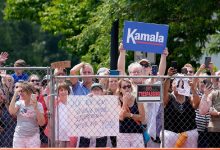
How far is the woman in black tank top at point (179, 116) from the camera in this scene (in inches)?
550

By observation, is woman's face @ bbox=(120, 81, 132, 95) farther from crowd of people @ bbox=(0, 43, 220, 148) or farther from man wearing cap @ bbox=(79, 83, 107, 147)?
man wearing cap @ bbox=(79, 83, 107, 147)

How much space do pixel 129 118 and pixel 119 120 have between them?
0.55 feet

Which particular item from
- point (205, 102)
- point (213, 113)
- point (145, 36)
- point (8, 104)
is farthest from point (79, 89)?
point (213, 113)

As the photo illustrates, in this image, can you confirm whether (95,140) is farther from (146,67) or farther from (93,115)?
(146,67)

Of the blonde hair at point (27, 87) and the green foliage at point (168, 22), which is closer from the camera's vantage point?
the blonde hair at point (27, 87)

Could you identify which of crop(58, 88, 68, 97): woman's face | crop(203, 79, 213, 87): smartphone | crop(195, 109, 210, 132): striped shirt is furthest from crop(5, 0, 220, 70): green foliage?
crop(58, 88, 68, 97): woman's face

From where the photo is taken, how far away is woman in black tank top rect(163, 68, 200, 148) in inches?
550

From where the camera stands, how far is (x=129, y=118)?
1380cm

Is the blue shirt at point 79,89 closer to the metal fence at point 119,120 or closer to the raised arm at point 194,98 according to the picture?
the metal fence at point 119,120

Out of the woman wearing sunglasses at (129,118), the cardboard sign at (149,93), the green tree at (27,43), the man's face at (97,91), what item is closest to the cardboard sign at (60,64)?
the man's face at (97,91)

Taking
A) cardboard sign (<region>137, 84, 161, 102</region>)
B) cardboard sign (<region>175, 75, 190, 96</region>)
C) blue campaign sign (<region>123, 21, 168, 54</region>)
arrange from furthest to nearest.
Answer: blue campaign sign (<region>123, 21, 168, 54</region>), cardboard sign (<region>175, 75, 190, 96</region>), cardboard sign (<region>137, 84, 161, 102</region>)

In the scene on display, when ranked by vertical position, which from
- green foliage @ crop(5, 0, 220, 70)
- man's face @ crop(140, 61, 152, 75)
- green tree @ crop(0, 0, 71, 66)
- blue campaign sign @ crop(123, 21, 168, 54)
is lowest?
man's face @ crop(140, 61, 152, 75)

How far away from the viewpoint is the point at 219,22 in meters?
21.0

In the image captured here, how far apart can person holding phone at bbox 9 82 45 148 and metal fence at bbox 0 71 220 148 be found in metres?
0.27
